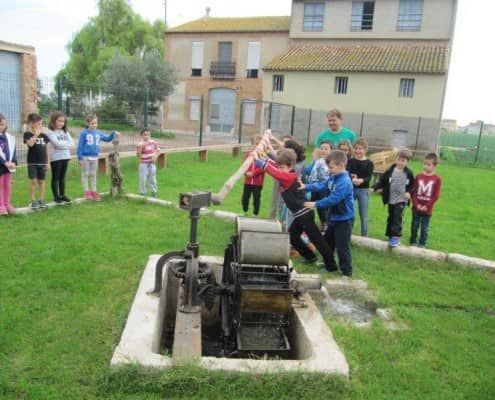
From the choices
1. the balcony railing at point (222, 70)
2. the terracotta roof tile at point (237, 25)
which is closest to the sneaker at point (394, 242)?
the terracotta roof tile at point (237, 25)

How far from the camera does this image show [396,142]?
26.9 m

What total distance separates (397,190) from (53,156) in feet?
17.7

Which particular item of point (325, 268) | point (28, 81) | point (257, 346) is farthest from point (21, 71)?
point (257, 346)

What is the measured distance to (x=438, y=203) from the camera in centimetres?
→ 1053

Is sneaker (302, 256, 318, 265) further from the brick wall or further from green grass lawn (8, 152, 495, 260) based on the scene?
the brick wall

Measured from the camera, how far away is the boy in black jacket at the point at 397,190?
6.14 m

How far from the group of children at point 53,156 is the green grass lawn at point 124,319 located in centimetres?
77

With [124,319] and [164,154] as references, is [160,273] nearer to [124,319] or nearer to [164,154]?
[124,319]

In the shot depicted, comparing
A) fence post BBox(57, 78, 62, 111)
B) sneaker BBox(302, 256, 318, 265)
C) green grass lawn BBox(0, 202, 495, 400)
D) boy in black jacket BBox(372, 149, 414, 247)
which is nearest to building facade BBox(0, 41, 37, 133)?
fence post BBox(57, 78, 62, 111)

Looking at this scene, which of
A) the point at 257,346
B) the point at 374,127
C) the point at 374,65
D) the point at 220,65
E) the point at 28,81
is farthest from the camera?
the point at 220,65

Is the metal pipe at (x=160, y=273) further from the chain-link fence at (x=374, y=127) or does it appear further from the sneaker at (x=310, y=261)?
the chain-link fence at (x=374, y=127)

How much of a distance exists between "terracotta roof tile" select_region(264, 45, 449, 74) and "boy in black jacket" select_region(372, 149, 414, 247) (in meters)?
22.2

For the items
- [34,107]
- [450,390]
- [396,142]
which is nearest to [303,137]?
[396,142]

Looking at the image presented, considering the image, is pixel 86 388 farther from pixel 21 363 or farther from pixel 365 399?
pixel 365 399
